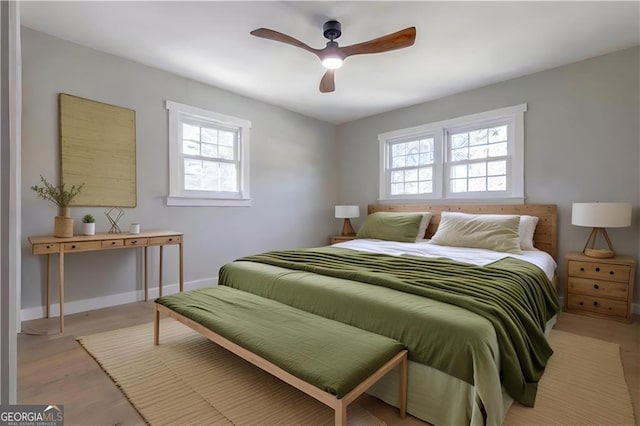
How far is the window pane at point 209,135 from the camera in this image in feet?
12.0

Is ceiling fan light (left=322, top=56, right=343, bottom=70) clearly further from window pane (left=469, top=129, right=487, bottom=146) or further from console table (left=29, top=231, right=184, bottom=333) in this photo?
window pane (left=469, top=129, right=487, bottom=146)

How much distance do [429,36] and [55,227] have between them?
3.50 metres

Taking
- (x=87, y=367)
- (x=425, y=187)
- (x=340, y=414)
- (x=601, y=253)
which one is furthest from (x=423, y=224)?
(x=87, y=367)

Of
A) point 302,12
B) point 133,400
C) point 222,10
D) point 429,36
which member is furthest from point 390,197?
point 133,400

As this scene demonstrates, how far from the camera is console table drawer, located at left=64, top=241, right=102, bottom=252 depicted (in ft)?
7.77

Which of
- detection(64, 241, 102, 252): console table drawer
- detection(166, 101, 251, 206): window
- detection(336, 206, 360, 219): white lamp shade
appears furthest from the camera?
detection(336, 206, 360, 219): white lamp shade

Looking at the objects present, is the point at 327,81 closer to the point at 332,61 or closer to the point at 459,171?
the point at 332,61

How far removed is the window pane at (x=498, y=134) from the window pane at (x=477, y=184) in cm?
48

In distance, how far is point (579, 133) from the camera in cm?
304

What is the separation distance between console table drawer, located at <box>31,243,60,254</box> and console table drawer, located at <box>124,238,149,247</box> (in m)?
0.46

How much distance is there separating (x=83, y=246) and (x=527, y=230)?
4.13 metres

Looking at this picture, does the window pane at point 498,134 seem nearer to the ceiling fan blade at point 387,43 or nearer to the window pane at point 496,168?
the window pane at point 496,168

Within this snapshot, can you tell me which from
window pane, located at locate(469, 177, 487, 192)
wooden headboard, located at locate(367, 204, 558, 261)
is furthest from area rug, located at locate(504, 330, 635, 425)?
window pane, located at locate(469, 177, 487, 192)

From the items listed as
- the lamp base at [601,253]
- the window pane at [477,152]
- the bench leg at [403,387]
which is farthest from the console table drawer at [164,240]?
the lamp base at [601,253]
